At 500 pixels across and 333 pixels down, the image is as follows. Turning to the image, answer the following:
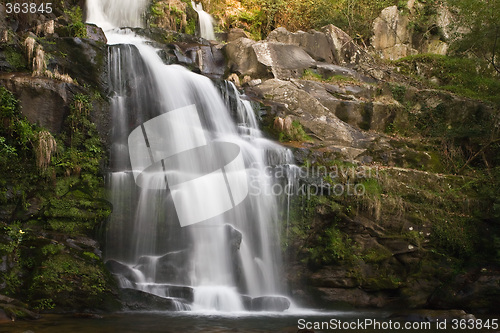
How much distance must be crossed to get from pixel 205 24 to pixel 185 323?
56.3 ft

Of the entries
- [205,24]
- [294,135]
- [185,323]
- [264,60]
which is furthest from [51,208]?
[205,24]

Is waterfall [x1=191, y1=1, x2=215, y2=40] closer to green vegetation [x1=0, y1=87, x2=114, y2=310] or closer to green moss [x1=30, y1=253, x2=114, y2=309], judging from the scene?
green vegetation [x1=0, y1=87, x2=114, y2=310]

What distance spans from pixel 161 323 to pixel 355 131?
9.99m

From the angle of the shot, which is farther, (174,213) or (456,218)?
(456,218)

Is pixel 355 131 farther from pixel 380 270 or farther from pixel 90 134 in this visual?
pixel 90 134

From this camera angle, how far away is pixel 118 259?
8.03 metres

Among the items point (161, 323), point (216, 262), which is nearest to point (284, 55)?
point (216, 262)

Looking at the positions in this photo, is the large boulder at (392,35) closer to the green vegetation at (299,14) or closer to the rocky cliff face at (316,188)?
the green vegetation at (299,14)

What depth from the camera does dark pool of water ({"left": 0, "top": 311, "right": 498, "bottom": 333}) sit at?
213 inches

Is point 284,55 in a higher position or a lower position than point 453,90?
higher

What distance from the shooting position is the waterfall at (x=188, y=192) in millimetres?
8078

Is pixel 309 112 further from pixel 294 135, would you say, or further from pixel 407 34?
pixel 407 34

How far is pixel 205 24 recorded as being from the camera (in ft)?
66.9

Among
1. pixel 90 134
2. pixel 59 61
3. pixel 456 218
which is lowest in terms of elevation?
pixel 456 218
